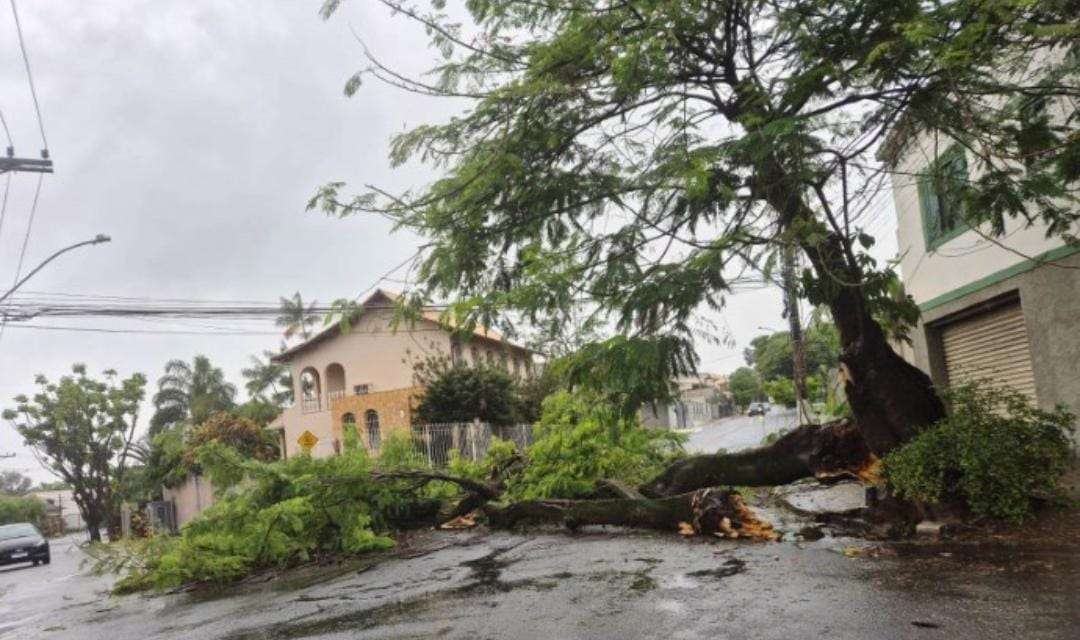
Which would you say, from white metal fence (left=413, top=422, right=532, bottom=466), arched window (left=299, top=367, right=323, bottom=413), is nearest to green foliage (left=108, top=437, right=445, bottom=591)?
white metal fence (left=413, top=422, right=532, bottom=466)

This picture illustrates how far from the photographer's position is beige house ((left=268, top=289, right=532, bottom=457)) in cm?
3084

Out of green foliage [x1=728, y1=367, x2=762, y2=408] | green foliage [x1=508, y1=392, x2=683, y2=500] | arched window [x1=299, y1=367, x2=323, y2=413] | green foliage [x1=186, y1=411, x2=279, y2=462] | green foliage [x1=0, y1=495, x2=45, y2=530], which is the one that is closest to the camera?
green foliage [x1=508, y1=392, x2=683, y2=500]

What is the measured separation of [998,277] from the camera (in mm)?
11109

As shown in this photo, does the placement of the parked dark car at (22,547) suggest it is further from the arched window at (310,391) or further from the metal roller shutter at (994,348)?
the metal roller shutter at (994,348)

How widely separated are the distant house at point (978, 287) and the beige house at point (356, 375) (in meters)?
18.2

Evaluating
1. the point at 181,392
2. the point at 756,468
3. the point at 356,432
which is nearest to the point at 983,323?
the point at 756,468

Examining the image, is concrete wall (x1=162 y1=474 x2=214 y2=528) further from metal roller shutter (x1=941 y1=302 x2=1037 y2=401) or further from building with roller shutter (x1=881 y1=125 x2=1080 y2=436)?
metal roller shutter (x1=941 y1=302 x2=1037 y2=401)

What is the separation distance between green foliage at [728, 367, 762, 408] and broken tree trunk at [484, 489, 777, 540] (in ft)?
209

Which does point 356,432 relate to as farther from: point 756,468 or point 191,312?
point 191,312

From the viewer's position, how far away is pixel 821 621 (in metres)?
4.96

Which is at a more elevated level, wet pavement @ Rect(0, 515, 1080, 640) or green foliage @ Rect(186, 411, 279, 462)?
green foliage @ Rect(186, 411, 279, 462)

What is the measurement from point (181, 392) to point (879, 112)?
49.9 metres

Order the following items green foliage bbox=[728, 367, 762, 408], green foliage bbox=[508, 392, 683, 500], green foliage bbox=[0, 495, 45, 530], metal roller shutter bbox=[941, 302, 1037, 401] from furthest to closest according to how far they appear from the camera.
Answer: green foliage bbox=[728, 367, 762, 408] → green foliage bbox=[0, 495, 45, 530] → green foliage bbox=[508, 392, 683, 500] → metal roller shutter bbox=[941, 302, 1037, 401]

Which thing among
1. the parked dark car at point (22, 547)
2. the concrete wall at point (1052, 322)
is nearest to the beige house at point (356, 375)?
the parked dark car at point (22, 547)
